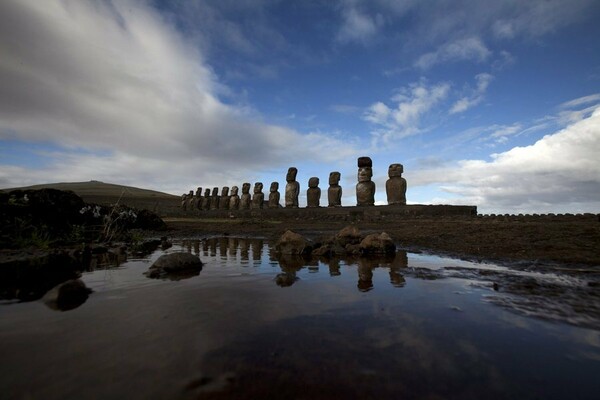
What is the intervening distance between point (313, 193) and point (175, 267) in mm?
16031

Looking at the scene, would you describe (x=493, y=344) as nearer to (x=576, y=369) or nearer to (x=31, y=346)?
(x=576, y=369)

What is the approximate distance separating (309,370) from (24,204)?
7.42m

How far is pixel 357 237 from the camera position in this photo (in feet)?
20.1

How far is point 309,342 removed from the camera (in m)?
1.61

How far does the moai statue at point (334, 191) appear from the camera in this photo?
714 inches

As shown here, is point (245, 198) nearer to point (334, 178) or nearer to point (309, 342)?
point (334, 178)

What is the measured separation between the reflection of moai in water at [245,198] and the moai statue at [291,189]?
5.40 metres

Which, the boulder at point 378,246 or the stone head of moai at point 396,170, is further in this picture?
the stone head of moai at point 396,170

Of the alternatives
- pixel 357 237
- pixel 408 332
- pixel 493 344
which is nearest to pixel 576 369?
pixel 493 344

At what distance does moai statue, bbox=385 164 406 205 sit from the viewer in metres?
15.2

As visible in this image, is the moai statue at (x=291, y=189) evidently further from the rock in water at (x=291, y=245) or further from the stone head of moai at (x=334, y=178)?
the rock in water at (x=291, y=245)

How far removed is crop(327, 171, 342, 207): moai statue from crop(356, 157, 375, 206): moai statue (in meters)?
1.83

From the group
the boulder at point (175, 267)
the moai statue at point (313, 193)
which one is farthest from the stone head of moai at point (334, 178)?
the boulder at point (175, 267)

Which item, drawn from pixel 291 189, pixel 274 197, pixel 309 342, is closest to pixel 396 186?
pixel 291 189
